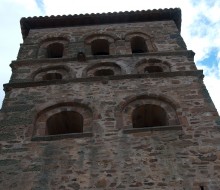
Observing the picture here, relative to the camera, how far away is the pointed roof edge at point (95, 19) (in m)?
15.2

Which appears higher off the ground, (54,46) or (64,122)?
(54,46)

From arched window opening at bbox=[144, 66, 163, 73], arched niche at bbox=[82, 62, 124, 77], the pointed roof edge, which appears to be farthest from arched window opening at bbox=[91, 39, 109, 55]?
arched window opening at bbox=[144, 66, 163, 73]

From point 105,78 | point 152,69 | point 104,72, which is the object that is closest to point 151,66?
point 152,69

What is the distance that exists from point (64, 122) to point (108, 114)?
3.61 ft

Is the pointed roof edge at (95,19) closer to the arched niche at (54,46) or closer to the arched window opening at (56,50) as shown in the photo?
the arched niche at (54,46)

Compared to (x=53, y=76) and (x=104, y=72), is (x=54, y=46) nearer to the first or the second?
(x=53, y=76)

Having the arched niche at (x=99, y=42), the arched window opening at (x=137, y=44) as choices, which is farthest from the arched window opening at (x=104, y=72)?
the arched window opening at (x=137, y=44)

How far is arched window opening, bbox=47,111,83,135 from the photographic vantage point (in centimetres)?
996

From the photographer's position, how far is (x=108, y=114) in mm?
9609

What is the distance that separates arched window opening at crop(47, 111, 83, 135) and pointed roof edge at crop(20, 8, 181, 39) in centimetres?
586

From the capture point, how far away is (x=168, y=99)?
10.1 m

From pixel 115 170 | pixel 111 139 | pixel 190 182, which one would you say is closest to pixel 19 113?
pixel 111 139

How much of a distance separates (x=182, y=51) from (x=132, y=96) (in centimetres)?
282

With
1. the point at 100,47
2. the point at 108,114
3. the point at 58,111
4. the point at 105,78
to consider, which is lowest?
the point at 108,114
